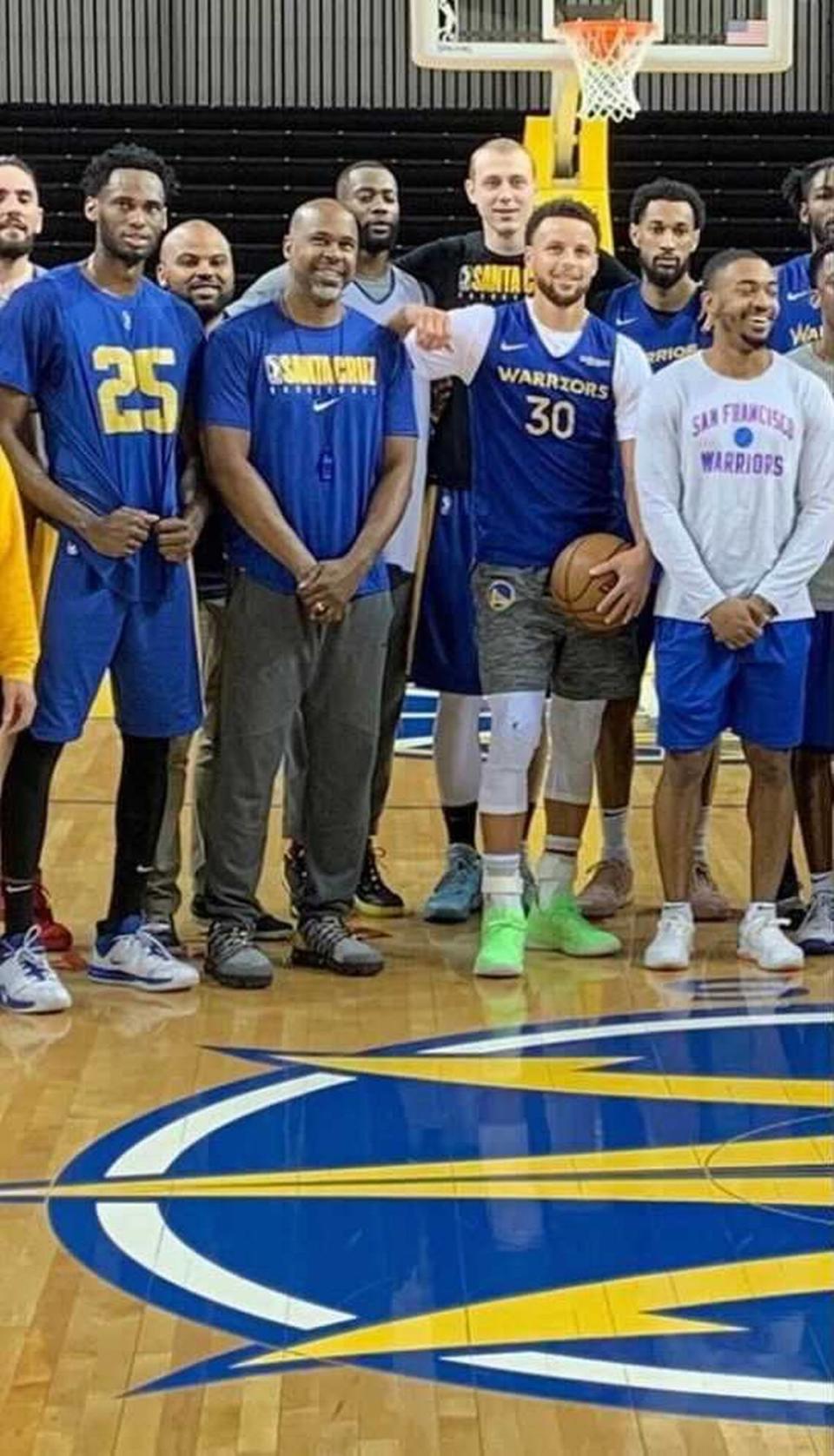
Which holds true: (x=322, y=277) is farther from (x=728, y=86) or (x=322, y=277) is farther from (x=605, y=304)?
(x=728, y=86)

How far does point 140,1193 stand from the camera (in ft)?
13.9

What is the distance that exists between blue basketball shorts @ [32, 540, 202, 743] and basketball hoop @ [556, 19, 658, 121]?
17.6 feet

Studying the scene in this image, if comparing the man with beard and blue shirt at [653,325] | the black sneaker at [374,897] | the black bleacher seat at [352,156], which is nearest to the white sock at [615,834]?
the man with beard and blue shirt at [653,325]

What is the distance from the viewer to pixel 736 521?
5.72 m

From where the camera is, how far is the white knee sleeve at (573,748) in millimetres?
5992

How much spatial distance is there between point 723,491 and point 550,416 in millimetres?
437

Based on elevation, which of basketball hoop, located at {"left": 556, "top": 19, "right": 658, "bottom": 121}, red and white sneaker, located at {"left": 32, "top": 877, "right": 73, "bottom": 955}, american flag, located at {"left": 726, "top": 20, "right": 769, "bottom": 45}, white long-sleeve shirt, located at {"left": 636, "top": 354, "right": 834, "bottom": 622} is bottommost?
red and white sneaker, located at {"left": 32, "top": 877, "right": 73, "bottom": 955}

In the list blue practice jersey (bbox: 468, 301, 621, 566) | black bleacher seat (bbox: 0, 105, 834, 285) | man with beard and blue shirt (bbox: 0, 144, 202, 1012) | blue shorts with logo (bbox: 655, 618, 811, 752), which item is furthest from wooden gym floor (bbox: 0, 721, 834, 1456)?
black bleacher seat (bbox: 0, 105, 834, 285)

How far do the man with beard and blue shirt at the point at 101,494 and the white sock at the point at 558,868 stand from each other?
1.00m

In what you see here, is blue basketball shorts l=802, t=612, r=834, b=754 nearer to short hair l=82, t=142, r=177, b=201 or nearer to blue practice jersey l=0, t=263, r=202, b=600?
blue practice jersey l=0, t=263, r=202, b=600

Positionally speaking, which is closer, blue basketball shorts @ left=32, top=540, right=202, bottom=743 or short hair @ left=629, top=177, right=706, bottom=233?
blue basketball shorts @ left=32, top=540, right=202, bottom=743

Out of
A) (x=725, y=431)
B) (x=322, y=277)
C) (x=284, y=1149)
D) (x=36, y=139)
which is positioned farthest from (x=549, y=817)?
(x=36, y=139)

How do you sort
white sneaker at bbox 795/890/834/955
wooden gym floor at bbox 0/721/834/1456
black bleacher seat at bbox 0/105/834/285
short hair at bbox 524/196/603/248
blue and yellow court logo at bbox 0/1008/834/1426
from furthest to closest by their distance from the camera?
black bleacher seat at bbox 0/105/834/285, white sneaker at bbox 795/890/834/955, short hair at bbox 524/196/603/248, blue and yellow court logo at bbox 0/1008/834/1426, wooden gym floor at bbox 0/721/834/1456

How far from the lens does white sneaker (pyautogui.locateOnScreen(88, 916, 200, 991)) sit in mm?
5660
